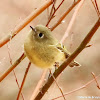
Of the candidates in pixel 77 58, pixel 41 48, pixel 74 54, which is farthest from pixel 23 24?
pixel 77 58

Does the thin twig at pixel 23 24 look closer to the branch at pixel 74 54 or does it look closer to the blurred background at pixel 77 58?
the branch at pixel 74 54

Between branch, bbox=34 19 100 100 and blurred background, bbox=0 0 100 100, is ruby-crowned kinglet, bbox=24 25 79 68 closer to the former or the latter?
branch, bbox=34 19 100 100

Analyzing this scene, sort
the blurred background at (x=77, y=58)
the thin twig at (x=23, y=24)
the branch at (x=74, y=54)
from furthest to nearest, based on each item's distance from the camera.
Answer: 1. the blurred background at (x=77, y=58)
2. the thin twig at (x=23, y=24)
3. the branch at (x=74, y=54)

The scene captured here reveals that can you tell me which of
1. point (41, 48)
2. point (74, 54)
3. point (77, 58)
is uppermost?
point (77, 58)

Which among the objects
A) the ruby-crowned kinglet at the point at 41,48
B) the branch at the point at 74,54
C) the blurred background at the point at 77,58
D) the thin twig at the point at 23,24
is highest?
the blurred background at the point at 77,58

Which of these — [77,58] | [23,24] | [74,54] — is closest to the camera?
[74,54]

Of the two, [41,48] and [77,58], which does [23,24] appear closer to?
[41,48]

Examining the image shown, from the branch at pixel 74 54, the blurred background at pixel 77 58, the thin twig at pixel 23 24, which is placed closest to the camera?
the branch at pixel 74 54

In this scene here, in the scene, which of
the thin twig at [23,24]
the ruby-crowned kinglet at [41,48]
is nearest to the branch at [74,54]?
the ruby-crowned kinglet at [41,48]

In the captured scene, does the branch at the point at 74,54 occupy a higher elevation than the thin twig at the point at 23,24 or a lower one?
lower

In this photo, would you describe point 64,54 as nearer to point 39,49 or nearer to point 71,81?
point 39,49
